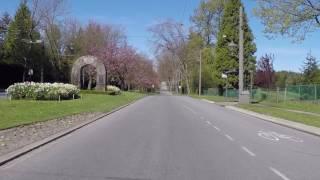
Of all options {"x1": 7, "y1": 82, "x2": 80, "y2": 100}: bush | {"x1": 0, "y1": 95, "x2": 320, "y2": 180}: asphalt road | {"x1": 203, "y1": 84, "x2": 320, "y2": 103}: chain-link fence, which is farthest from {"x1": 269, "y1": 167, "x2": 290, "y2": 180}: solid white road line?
{"x1": 203, "y1": 84, "x2": 320, "y2": 103}: chain-link fence

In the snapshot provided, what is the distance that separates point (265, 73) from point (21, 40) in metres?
39.2

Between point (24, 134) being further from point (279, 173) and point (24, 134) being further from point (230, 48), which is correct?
point (230, 48)

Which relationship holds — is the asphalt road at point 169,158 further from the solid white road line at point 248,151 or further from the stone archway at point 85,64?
the stone archway at point 85,64

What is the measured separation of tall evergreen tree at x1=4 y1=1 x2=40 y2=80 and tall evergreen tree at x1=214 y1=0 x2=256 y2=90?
29.8m

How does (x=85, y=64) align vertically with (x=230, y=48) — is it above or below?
below

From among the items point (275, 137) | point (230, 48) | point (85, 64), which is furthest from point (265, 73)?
point (275, 137)

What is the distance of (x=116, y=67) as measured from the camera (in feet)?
338

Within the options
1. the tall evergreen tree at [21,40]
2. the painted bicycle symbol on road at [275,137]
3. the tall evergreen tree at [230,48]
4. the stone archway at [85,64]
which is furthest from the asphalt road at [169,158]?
the tall evergreen tree at [230,48]

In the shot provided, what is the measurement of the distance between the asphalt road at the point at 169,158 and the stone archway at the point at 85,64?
51.0 metres

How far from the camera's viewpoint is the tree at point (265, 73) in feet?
286

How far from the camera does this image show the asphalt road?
10.2 m

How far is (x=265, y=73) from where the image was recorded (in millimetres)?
89812

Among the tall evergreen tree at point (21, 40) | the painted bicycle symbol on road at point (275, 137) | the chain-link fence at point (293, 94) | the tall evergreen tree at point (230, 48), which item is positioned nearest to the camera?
the painted bicycle symbol on road at point (275, 137)

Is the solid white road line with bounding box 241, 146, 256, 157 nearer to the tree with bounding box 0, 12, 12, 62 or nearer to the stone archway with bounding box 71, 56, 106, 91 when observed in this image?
the stone archway with bounding box 71, 56, 106, 91
